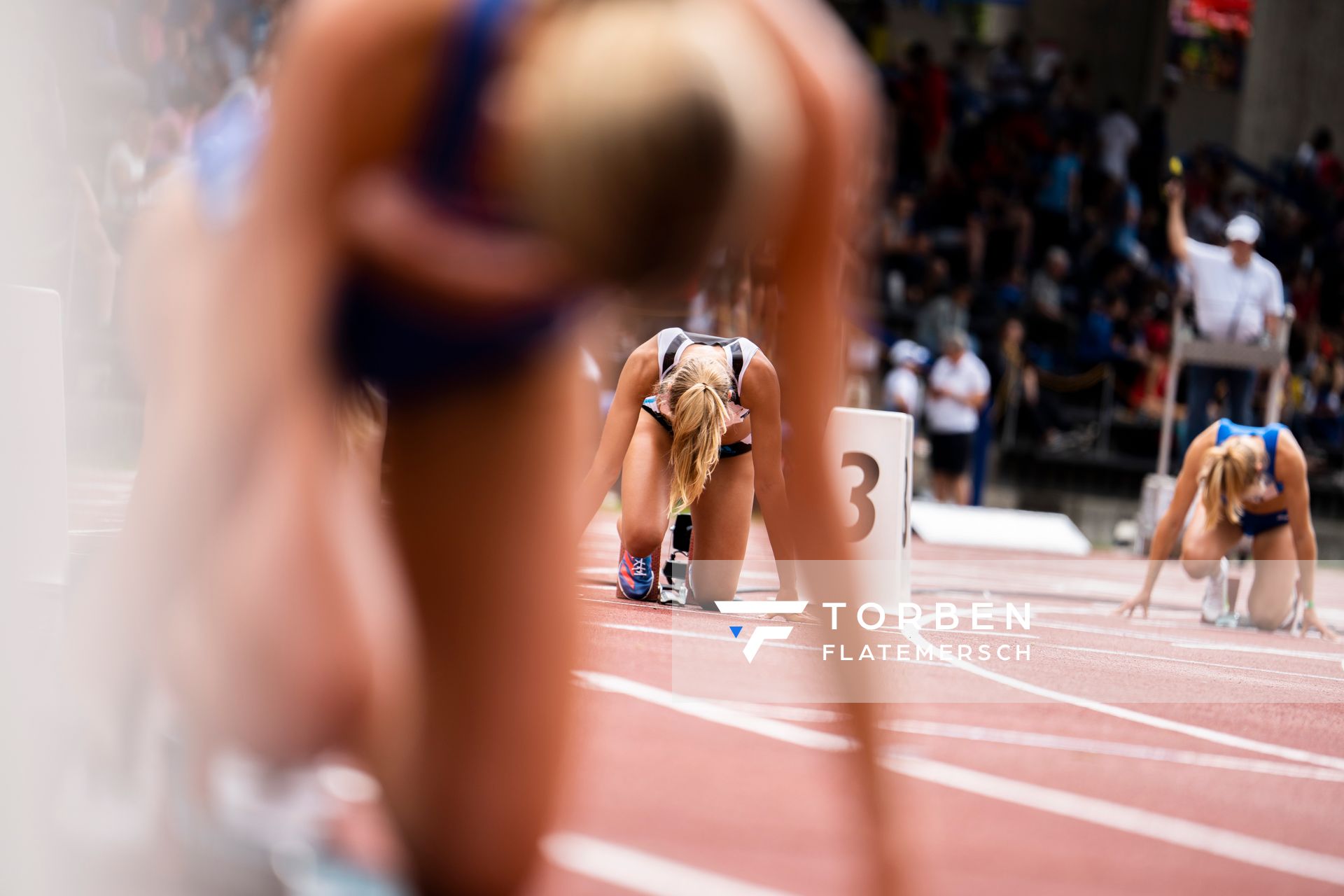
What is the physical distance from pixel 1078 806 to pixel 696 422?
2775 mm

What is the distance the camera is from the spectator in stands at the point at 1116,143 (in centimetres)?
2152

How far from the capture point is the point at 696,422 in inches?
263

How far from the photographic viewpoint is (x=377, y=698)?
168 centimetres

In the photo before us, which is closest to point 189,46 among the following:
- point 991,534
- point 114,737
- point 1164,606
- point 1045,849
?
point 991,534

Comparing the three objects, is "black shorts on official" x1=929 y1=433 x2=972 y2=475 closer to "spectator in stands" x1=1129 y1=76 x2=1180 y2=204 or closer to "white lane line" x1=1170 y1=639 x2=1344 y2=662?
"white lane line" x1=1170 y1=639 x2=1344 y2=662

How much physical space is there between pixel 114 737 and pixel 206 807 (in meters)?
0.12

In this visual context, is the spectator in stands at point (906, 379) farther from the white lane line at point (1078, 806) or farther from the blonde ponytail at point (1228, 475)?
the white lane line at point (1078, 806)

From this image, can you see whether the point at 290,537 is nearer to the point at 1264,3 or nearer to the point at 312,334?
the point at 312,334

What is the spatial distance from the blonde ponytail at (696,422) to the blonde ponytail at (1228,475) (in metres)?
3.40

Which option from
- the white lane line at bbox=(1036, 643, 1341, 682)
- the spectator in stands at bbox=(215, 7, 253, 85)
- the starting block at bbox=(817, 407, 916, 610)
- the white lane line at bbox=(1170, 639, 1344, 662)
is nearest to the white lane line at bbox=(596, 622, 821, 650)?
the starting block at bbox=(817, 407, 916, 610)

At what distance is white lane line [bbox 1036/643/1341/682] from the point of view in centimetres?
737

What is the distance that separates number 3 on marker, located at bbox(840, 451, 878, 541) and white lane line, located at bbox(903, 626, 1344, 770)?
1.16 meters

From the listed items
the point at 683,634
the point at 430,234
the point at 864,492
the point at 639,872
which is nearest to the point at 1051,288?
the point at 864,492

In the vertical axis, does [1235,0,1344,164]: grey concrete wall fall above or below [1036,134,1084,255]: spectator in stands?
above
